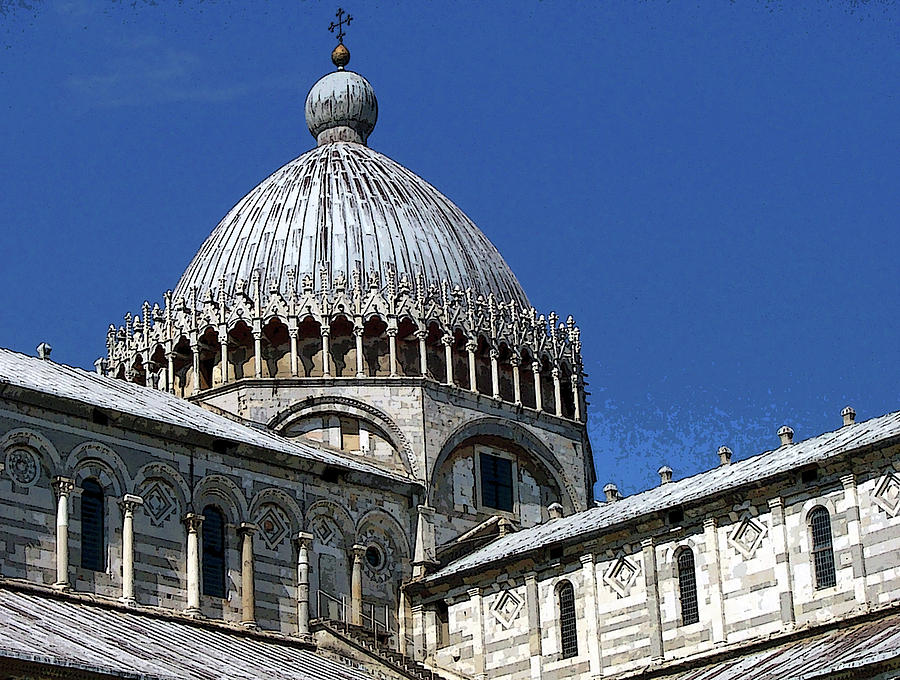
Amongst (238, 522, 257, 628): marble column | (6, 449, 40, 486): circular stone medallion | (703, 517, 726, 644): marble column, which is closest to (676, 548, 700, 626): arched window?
(703, 517, 726, 644): marble column

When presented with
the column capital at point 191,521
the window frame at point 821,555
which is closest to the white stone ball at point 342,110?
the column capital at point 191,521

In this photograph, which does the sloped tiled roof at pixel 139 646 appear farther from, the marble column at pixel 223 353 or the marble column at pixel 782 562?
the marble column at pixel 223 353

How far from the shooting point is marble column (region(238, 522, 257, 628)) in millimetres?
44875

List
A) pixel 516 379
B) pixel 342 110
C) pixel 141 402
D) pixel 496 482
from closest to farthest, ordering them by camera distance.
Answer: pixel 141 402
pixel 496 482
pixel 516 379
pixel 342 110

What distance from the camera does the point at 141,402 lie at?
4638 cm

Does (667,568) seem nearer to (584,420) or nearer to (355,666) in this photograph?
(355,666)

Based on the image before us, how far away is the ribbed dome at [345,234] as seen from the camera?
180 feet

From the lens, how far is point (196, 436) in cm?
4503

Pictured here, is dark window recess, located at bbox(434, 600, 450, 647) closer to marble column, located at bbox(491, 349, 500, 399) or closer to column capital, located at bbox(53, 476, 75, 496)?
marble column, located at bbox(491, 349, 500, 399)

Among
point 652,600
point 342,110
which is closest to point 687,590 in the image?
point 652,600

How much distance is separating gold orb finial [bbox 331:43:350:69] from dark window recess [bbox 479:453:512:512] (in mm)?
14997

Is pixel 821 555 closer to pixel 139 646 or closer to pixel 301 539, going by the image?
pixel 301 539

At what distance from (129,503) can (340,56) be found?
22.8 metres

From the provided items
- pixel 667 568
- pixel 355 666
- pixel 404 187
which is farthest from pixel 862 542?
pixel 404 187
